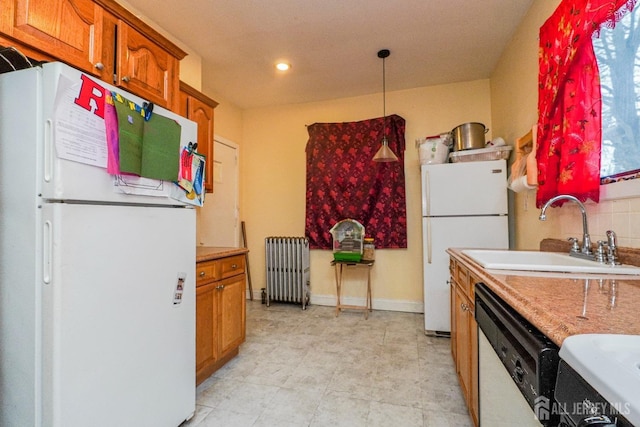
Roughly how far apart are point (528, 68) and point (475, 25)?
0.55 m

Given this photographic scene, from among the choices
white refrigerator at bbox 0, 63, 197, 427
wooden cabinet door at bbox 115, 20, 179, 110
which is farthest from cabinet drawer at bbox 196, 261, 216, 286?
wooden cabinet door at bbox 115, 20, 179, 110

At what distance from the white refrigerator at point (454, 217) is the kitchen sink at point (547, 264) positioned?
0.98 metres

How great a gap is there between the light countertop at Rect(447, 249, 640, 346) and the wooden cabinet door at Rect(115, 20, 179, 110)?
80.9 inches

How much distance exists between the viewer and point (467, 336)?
157cm

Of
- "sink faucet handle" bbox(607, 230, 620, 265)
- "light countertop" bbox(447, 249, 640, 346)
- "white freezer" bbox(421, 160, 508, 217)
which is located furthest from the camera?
"white freezer" bbox(421, 160, 508, 217)

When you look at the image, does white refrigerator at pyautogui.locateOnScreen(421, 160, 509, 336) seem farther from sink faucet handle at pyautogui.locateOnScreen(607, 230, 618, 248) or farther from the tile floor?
sink faucet handle at pyautogui.locateOnScreen(607, 230, 618, 248)

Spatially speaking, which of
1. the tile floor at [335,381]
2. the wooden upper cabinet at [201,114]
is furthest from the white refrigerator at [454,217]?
the wooden upper cabinet at [201,114]

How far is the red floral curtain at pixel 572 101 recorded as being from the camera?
4.30 ft

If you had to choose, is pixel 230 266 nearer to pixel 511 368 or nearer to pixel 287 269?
pixel 287 269

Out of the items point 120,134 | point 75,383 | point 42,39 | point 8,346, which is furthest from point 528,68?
point 8,346

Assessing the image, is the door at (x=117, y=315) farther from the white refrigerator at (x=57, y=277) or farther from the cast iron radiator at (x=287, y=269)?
the cast iron radiator at (x=287, y=269)

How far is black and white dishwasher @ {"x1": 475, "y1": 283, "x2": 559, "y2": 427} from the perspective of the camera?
604mm

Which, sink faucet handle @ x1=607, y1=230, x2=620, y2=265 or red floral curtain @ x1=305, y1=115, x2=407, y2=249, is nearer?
sink faucet handle @ x1=607, y1=230, x2=620, y2=265

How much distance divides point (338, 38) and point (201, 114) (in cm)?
135
